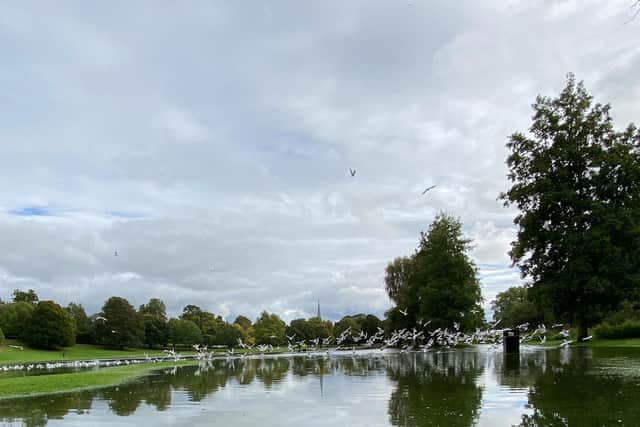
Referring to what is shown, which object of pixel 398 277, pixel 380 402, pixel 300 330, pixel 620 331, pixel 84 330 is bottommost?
pixel 300 330

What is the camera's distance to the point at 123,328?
113 meters

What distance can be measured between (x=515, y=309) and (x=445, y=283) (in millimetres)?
52451

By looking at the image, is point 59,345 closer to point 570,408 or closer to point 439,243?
point 439,243

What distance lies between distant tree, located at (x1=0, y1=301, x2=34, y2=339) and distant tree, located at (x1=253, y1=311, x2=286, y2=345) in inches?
2271

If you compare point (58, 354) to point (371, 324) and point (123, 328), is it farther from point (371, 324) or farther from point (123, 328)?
point (371, 324)

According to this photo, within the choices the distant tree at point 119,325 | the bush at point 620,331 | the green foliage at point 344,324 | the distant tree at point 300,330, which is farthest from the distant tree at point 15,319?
the bush at point 620,331

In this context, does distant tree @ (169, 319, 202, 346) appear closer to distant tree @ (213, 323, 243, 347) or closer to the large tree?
distant tree @ (213, 323, 243, 347)

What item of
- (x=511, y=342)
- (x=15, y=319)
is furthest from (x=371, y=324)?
(x=511, y=342)

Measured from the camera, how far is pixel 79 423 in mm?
14711

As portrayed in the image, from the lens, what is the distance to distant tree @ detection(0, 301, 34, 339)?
10395cm

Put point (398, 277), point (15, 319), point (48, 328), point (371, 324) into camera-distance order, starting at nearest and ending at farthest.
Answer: point (398, 277) < point (48, 328) < point (15, 319) < point (371, 324)

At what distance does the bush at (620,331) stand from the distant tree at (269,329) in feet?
327

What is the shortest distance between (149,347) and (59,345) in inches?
980

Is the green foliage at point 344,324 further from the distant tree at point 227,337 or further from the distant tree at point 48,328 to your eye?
the distant tree at point 48,328
